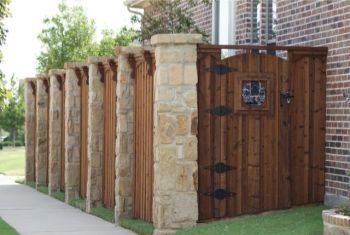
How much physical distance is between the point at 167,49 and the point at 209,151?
1.50 m

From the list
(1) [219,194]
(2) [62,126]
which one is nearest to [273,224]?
(1) [219,194]

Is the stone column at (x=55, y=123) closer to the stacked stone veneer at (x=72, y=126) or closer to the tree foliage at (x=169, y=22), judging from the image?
the stacked stone veneer at (x=72, y=126)

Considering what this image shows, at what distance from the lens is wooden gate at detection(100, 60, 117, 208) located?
15.1 m

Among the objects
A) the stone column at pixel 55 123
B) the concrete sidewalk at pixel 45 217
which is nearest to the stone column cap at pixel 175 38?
the concrete sidewalk at pixel 45 217

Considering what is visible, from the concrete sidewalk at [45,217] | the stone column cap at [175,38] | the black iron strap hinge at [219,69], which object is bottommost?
the concrete sidewalk at [45,217]

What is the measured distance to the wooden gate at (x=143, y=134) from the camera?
1288 cm

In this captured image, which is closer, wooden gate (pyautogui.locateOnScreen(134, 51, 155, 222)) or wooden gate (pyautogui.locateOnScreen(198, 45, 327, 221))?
wooden gate (pyautogui.locateOnScreen(198, 45, 327, 221))

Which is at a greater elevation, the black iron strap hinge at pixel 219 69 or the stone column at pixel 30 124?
the black iron strap hinge at pixel 219 69

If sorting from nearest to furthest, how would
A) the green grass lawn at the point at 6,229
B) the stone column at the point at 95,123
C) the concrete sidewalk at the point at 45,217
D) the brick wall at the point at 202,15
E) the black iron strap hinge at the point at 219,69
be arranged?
the black iron strap hinge at the point at 219,69 → the green grass lawn at the point at 6,229 → the concrete sidewalk at the point at 45,217 → the stone column at the point at 95,123 → the brick wall at the point at 202,15

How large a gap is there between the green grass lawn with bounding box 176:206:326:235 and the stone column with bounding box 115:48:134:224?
7.63ft

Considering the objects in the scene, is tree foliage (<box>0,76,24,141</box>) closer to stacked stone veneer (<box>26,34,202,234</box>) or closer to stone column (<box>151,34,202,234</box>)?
stacked stone veneer (<box>26,34,202,234</box>)

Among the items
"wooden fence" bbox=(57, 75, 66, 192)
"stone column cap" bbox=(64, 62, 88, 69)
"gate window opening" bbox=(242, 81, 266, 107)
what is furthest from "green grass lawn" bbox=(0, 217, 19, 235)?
"wooden fence" bbox=(57, 75, 66, 192)

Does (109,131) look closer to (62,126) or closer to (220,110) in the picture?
(220,110)

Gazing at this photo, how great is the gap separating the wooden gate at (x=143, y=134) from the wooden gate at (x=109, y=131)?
1.46 metres
